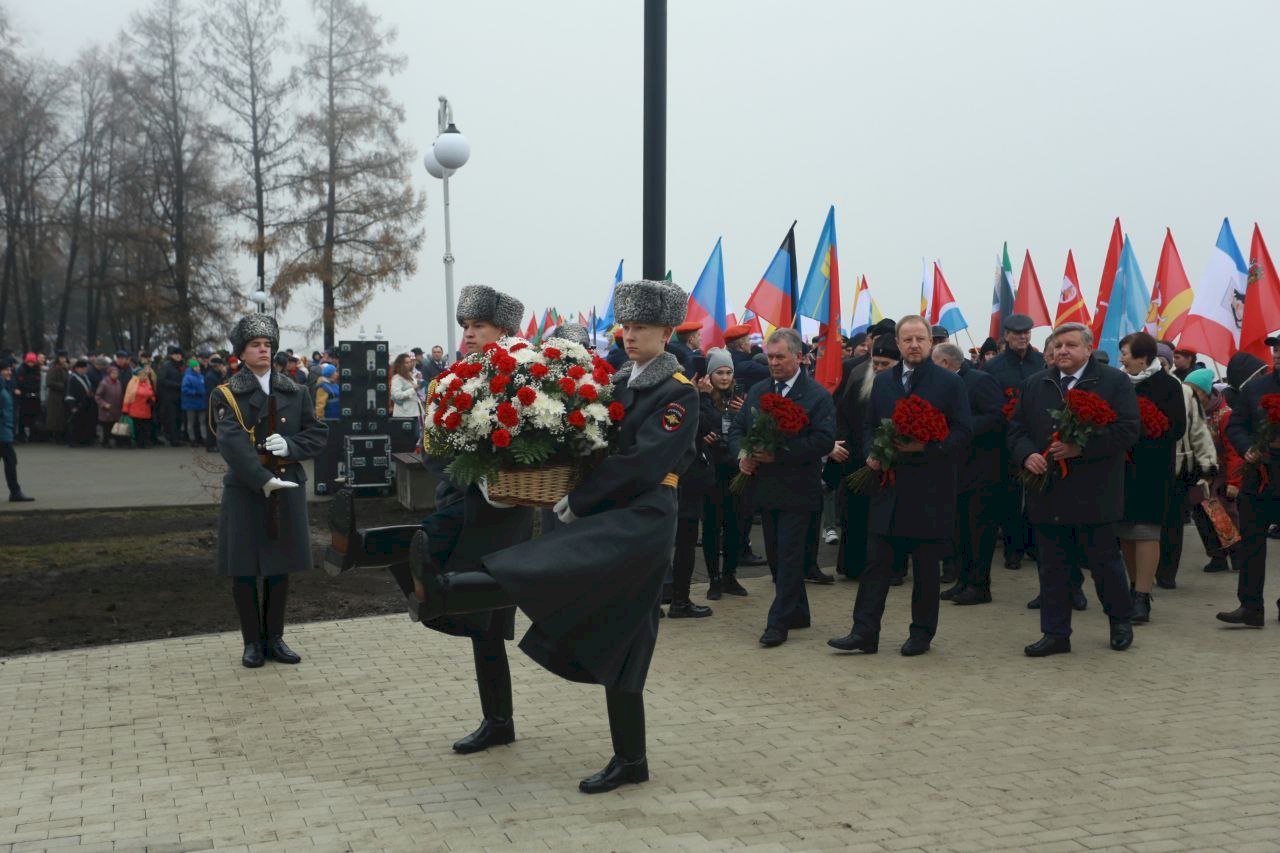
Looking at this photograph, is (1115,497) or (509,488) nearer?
(509,488)

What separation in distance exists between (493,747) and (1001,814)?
2338 millimetres

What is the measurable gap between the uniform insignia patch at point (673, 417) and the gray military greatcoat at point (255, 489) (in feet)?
11.1

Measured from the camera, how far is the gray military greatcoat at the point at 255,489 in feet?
25.7

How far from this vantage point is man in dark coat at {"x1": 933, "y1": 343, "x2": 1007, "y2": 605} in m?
10.2

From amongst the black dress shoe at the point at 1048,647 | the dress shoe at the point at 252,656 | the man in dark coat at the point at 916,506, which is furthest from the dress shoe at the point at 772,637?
the dress shoe at the point at 252,656

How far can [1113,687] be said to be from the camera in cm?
725

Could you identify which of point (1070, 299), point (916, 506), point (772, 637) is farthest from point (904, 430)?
point (1070, 299)

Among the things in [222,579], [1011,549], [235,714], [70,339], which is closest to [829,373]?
[1011,549]

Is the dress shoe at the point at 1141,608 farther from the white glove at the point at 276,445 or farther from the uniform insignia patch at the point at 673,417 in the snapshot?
the white glove at the point at 276,445

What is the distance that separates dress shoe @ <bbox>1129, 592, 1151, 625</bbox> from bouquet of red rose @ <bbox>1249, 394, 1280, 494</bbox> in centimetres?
114

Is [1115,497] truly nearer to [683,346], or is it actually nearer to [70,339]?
[683,346]

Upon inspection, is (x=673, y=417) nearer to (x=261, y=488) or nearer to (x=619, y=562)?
(x=619, y=562)

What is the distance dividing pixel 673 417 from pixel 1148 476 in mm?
5237

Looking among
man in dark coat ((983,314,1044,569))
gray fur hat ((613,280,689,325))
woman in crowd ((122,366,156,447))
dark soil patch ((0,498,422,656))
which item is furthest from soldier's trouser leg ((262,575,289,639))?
woman in crowd ((122,366,156,447))
